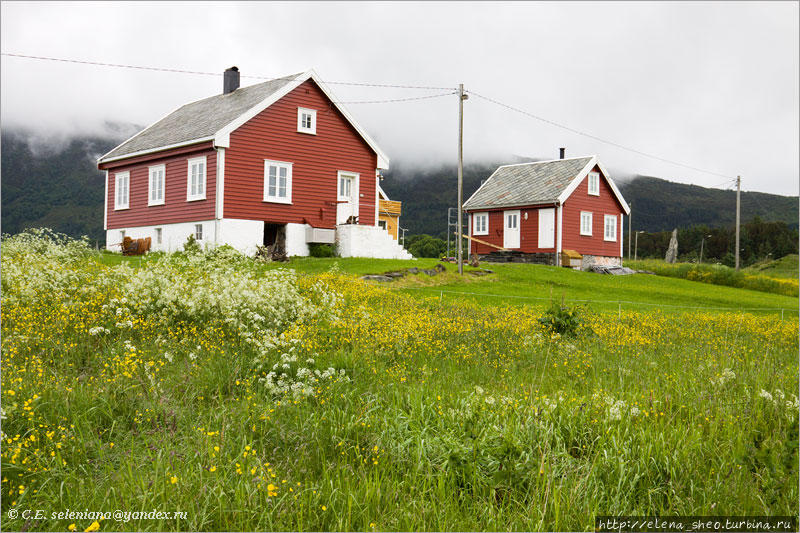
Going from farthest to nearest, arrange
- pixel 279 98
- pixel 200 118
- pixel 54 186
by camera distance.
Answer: pixel 54 186 → pixel 200 118 → pixel 279 98

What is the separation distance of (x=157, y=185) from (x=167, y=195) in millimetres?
1392

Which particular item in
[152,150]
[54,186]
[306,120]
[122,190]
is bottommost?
[122,190]

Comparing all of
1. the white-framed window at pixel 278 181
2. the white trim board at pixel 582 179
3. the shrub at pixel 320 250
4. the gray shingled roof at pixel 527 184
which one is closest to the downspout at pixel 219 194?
the white-framed window at pixel 278 181

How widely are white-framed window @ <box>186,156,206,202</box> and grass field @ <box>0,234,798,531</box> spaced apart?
18407 millimetres

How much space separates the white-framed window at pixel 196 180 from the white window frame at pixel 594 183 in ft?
A: 85.4

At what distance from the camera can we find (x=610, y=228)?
4278 centimetres

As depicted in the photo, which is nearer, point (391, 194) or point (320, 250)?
point (320, 250)

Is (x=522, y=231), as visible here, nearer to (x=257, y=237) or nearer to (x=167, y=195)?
(x=257, y=237)

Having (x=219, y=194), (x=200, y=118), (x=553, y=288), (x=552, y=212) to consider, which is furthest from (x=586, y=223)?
(x=200, y=118)

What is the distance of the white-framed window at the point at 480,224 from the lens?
44.2 m

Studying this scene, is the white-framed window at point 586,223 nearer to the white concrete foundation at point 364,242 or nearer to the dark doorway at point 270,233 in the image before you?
the white concrete foundation at point 364,242

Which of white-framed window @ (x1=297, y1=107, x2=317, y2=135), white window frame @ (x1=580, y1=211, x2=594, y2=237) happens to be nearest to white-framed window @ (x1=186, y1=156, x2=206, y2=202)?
white-framed window @ (x1=297, y1=107, x2=317, y2=135)

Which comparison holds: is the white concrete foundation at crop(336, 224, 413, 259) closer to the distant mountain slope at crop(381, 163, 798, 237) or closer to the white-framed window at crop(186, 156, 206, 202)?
the white-framed window at crop(186, 156, 206, 202)

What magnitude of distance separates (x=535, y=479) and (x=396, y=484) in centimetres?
114
